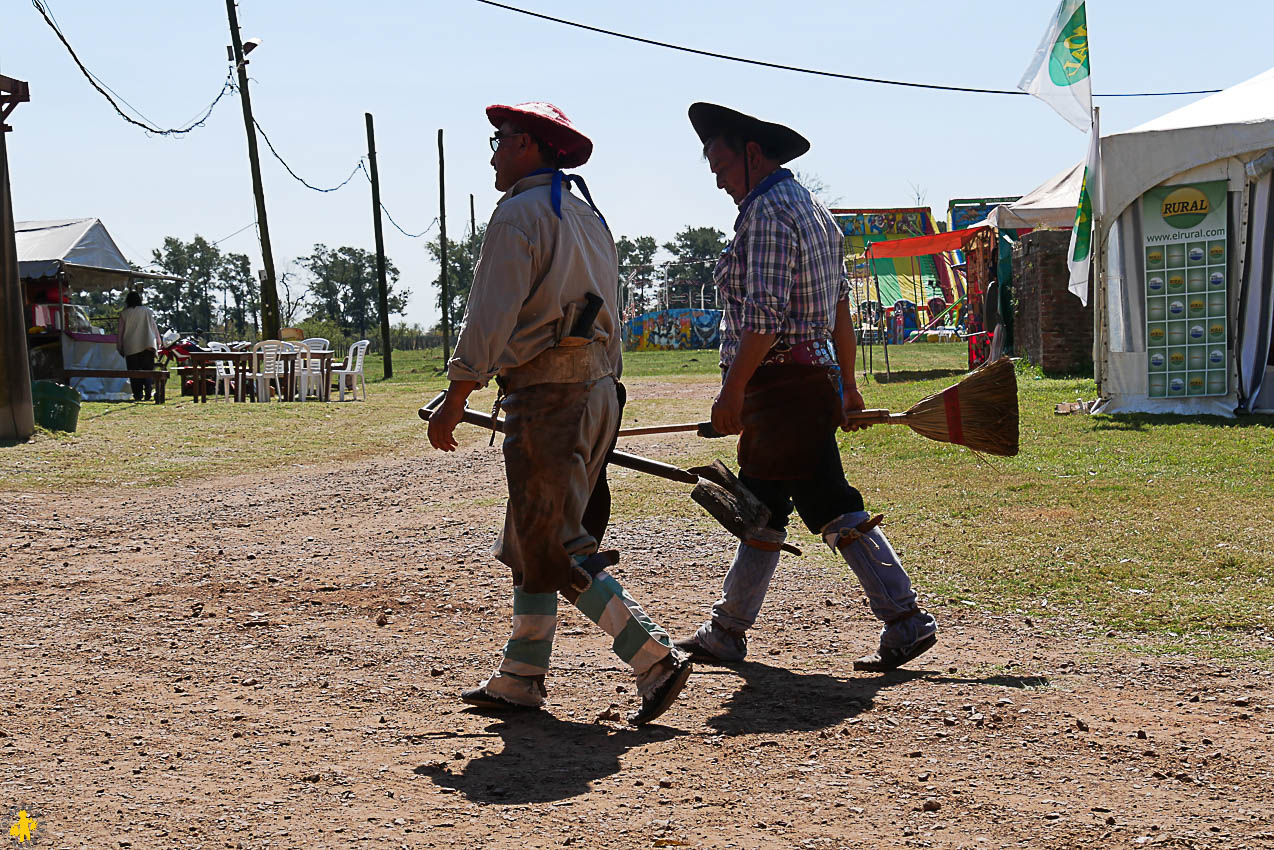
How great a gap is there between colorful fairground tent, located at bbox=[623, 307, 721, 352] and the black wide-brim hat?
44.6 metres

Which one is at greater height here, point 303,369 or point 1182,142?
point 1182,142

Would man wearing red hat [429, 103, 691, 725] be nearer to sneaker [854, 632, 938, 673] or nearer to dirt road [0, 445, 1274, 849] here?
dirt road [0, 445, 1274, 849]

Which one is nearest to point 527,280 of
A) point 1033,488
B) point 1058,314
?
point 1033,488

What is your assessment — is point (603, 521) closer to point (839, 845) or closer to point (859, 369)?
point (839, 845)

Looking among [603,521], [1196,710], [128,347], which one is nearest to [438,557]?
[603,521]

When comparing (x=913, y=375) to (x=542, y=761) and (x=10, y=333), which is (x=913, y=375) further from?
(x=542, y=761)

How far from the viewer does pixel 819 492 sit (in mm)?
4504

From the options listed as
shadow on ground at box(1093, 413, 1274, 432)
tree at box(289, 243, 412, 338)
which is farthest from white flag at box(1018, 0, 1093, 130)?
tree at box(289, 243, 412, 338)

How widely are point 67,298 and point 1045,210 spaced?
1811 centimetres

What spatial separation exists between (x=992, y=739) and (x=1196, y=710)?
0.76m

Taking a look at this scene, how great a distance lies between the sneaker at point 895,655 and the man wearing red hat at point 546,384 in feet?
2.99

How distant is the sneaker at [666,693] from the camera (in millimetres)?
3889

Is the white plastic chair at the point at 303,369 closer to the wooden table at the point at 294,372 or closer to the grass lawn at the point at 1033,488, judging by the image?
the wooden table at the point at 294,372

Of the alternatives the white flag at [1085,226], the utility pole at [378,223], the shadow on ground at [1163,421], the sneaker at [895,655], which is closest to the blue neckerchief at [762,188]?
the sneaker at [895,655]
